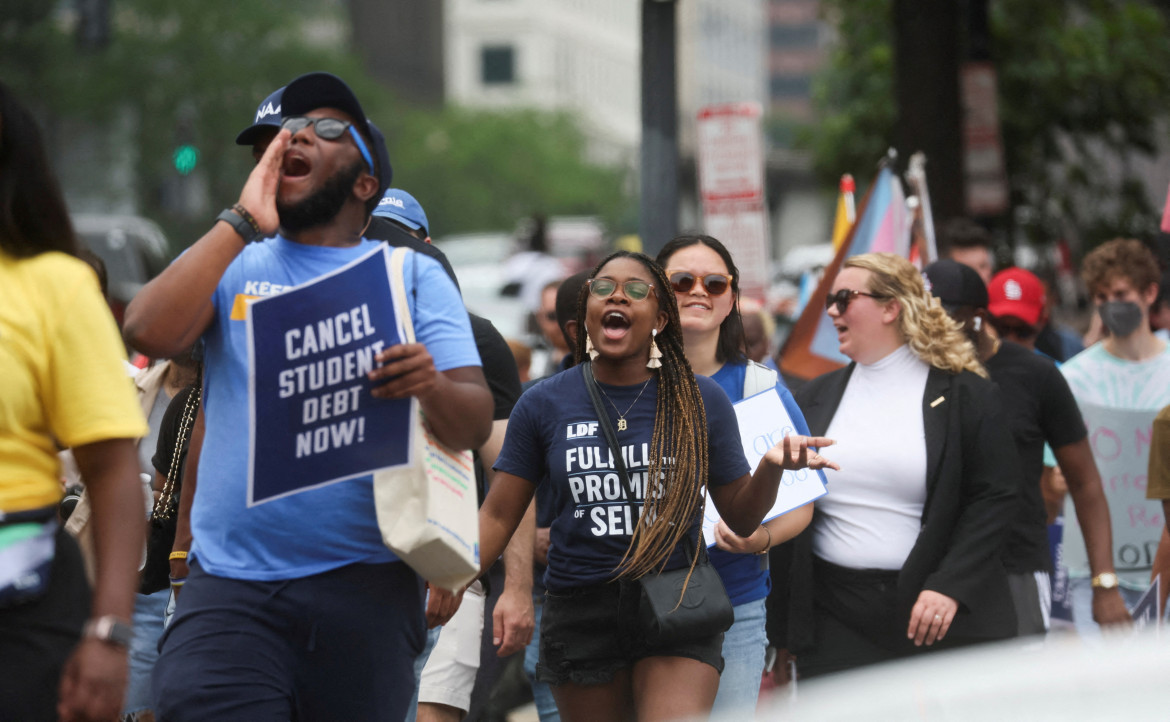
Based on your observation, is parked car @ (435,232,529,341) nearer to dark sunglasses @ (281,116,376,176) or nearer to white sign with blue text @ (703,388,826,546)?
white sign with blue text @ (703,388,826,546)

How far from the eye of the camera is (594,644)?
468 cm

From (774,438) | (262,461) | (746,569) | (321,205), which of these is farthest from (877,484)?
(262,461)

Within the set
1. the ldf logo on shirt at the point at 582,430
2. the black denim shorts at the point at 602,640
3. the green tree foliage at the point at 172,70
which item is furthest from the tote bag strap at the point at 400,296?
the green tree foliage at the point at 172,70

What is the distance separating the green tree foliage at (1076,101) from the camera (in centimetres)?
1941

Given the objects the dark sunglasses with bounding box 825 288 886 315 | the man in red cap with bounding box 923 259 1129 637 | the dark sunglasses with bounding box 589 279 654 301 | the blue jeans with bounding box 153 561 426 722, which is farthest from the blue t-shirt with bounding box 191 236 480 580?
the man in red cap with bounding box 923 259 1129 637

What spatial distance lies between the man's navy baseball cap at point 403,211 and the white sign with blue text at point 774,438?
116 centimetres

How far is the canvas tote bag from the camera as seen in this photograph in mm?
3584

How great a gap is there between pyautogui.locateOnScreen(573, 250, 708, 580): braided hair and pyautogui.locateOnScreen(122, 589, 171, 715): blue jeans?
1.84m

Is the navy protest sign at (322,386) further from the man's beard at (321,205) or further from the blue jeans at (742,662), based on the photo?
the blue jeans at (742,662)

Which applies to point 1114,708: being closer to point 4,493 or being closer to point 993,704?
point 993,704

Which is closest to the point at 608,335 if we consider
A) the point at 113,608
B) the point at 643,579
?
the point at 643,579

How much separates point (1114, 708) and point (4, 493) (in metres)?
1.97

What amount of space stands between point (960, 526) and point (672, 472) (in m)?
1.37

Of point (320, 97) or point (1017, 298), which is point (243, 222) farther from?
point (1017, 298)
